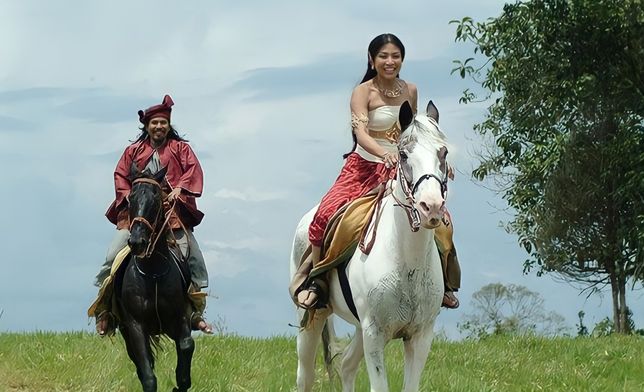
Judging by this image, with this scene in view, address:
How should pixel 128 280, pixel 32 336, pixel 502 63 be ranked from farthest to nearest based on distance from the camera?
1. pixel 502 63
2. pixel 32 336
3. pixel 128 280

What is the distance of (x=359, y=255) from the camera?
28.9 feet

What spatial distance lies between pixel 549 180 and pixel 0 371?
14.4 m

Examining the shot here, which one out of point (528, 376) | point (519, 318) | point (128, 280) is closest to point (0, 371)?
point (128, 280)

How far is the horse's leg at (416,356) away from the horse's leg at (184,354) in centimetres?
298

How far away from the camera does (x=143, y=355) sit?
1067cm

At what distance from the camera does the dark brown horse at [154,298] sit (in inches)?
418

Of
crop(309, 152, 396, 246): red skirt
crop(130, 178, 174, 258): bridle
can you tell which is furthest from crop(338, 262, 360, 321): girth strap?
crop(130, 178, 174, 258): bridle

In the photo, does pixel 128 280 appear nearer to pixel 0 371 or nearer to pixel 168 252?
pixel 168 252

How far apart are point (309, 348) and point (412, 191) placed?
2.85 meters

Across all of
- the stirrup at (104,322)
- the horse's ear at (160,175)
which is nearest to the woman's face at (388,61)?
the horse's ear at (160,175)

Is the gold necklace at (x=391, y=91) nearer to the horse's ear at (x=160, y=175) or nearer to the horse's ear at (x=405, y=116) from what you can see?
the horse's ear at (x=405, y=116)

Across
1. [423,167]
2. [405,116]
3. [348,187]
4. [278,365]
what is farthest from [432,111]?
[278,365]

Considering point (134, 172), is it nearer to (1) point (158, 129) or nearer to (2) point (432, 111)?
(1) point (158, 129)

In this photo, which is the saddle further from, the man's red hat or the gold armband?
the man's red hat
